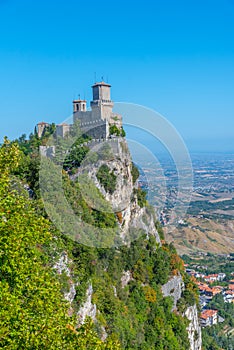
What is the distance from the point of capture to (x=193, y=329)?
2828 centimetres

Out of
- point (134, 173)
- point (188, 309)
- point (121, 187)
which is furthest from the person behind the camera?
point (188, 309)

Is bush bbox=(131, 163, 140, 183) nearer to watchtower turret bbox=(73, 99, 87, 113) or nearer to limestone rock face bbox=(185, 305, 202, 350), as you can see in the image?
watchtower turret bbox=(73, 99, 87, 113)

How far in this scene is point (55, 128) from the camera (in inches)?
1044

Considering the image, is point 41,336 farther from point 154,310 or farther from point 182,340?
point 182,340

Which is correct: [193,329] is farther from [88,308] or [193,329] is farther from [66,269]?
[66,269]

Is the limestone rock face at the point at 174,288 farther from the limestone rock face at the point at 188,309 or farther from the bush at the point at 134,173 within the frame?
the bush at the point at 134,173

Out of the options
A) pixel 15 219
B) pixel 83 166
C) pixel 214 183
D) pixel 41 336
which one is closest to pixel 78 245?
pixel 83 166

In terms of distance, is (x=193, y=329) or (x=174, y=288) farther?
(x=193, y=329)

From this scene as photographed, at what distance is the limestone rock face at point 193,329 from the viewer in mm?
27297

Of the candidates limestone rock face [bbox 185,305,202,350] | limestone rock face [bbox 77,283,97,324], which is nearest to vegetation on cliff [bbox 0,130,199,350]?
limestone rock face [bbox 77,283,97,324]

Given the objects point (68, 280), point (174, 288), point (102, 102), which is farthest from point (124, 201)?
point (68, 280)

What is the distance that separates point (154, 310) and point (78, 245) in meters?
7.78

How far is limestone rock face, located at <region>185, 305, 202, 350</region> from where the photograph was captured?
27.3 meters

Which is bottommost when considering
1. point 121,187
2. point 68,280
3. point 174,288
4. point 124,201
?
point 174,288
